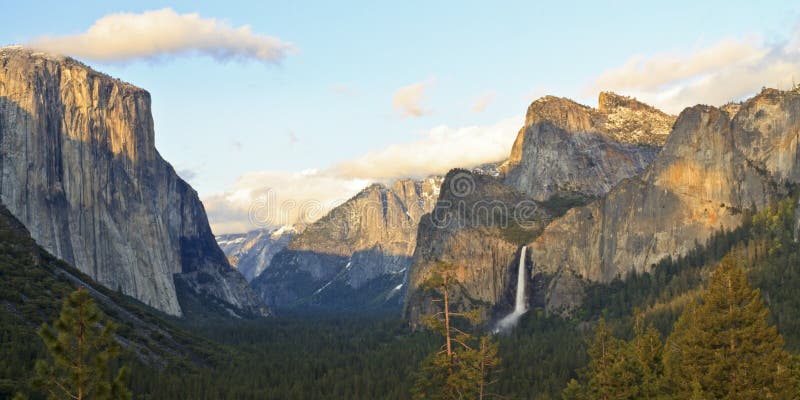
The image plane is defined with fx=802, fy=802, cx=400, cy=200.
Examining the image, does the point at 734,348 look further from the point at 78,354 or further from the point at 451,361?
the point at 78,354

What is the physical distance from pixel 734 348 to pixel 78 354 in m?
55.0

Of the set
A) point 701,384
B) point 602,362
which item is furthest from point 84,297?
point 602,362

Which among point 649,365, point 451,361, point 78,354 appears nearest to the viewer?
point 78,354

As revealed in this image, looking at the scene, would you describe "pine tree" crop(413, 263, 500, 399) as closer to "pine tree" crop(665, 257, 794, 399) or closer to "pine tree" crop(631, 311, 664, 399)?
"pine tree" crop(665, 257, 794, 399)

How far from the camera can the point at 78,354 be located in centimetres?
5209

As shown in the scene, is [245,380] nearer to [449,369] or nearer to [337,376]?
[337,376]

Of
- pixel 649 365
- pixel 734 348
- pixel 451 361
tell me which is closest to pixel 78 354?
pixel 451 361

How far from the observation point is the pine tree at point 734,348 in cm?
7106

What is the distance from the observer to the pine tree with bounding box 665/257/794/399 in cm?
7106

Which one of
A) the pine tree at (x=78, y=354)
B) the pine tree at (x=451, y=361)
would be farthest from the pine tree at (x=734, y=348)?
the pine tree at (x=78, y=354)

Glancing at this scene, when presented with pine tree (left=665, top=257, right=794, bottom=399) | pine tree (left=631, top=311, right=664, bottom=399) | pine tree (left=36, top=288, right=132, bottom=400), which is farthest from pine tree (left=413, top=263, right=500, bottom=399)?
pine tree (left=631, top=311, right=664, bottom=399)

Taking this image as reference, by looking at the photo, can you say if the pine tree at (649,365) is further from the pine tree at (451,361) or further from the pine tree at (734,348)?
the pine tree at (451,361)

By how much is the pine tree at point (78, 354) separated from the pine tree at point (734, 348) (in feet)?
163

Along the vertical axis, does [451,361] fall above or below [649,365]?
above
